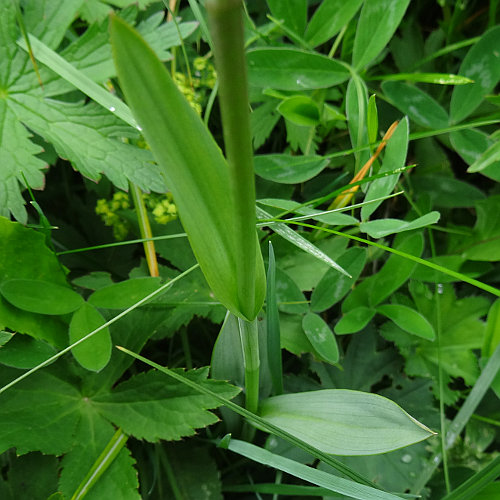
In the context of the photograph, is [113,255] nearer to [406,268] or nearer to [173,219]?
[173,219]

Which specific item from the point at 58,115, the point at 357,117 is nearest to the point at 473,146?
the point at 357,117

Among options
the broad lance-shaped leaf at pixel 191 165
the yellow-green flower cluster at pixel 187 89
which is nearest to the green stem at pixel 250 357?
the broad lance-shaped leaf at pixel 191 165

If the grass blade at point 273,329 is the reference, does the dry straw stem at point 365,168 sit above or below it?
above

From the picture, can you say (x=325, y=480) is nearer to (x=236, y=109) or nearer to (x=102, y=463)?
(x=102, y=463)

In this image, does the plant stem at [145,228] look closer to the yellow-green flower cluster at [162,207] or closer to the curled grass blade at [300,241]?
the yellow-green flower cluster at [162,207]

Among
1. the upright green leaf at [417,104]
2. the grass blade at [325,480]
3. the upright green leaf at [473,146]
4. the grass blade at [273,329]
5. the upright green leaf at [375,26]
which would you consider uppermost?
the upright green leaf at [375,26]

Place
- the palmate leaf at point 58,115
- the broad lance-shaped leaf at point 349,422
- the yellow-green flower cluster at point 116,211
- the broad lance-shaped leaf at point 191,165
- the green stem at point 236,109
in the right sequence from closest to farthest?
the green stem at point 236,109, the broad lance-shaped leaf at point 191,165, the broad lance-shaped leaf at point 349,422, the palmate leaf at point 58,115, the yellow-green flower cluster at point 116,211
